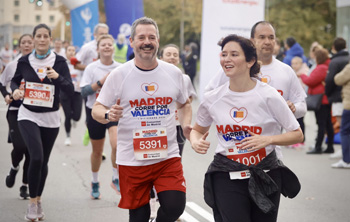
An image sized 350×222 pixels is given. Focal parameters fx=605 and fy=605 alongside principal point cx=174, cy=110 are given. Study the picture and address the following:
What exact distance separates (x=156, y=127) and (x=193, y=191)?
3.37 m

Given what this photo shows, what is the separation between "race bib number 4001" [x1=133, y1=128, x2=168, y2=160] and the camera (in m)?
4.92

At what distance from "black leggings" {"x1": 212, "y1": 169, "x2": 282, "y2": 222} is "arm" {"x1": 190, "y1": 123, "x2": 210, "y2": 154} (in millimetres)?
227

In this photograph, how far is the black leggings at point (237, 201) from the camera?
4180mm

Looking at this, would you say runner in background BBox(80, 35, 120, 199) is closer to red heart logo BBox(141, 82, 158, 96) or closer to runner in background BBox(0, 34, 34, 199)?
runner in background BBox(0, 34, 34, 199)

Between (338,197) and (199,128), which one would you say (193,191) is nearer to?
(338,197)

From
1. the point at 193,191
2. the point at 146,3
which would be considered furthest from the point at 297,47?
the point at 146,3

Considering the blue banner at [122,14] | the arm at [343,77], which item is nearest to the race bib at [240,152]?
the arm at [343,77]

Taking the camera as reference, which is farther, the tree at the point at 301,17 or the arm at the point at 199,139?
the tree at the point at 301,17

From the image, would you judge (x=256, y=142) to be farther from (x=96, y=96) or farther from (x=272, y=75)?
(x=96, y=96)

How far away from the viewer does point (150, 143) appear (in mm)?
4914

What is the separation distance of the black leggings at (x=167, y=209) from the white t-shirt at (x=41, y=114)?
2.04 meters

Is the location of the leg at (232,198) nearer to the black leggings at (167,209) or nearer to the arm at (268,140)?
the arm at (268,140)

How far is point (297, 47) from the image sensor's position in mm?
13117

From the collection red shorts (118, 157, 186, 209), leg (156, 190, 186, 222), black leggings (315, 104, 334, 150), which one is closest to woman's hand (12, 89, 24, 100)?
red shorts (118, 157, 186, 209)
